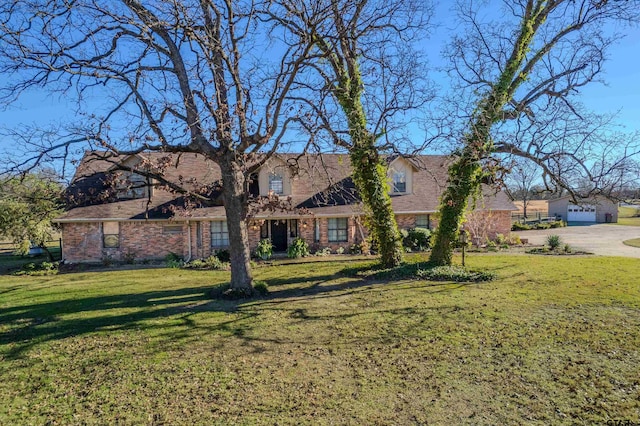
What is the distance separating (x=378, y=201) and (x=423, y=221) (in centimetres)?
861

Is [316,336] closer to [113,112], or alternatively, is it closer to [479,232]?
[113,112]

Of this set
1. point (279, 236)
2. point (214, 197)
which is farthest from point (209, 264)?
point (279, 236)

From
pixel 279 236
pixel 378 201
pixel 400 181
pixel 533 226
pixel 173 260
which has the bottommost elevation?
pixel 173 260

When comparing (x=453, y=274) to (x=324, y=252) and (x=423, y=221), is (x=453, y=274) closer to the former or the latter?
(x=324, y=252)

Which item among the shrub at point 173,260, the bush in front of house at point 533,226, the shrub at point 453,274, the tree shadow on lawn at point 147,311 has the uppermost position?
the bush in front of house at point 533,226

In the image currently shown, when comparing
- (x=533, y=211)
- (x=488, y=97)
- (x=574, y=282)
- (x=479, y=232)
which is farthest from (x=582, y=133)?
(x=533, y=211)

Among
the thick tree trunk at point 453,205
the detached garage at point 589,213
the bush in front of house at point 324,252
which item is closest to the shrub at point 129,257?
the bush in front of house at point 324,252

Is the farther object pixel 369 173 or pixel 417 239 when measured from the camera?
pixel 417 239

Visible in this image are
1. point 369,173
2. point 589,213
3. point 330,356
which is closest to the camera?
point 330,356

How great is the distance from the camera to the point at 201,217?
61.4 feet

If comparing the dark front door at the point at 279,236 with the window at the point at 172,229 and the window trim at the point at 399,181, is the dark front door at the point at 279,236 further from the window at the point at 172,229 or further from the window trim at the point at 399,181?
the window trim at the point at 399,181

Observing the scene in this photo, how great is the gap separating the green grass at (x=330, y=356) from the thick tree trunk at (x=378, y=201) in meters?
3.12

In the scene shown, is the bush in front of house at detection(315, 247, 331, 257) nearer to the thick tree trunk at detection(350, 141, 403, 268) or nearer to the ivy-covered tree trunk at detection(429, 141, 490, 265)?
the thick tree trunk at detection(350, 141, 403, 268)

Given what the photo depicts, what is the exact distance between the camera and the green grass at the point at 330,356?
4684mm
